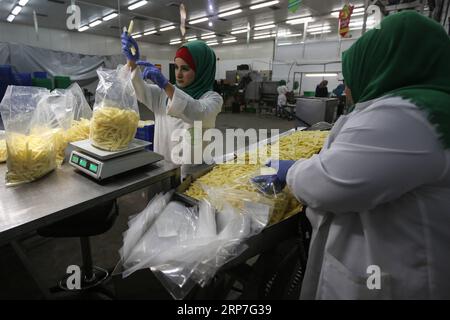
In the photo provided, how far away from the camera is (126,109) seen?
1.00 metres

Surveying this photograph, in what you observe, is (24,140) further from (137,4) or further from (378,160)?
(137,4)

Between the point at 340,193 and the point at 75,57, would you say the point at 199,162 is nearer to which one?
the point at 340,193

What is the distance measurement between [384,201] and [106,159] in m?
0.91

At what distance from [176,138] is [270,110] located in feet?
32.2

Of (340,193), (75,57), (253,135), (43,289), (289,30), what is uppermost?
(289,30)

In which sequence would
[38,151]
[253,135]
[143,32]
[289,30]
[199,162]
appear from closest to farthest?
[38,151]
[199,162]
[253,135]
[289,30]
[143,32]

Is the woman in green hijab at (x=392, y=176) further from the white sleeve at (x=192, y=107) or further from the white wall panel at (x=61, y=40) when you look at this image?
the white wall panel at (x=61, y=40)

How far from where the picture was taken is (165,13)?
7.93 metres

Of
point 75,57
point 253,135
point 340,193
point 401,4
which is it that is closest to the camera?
point 340,193

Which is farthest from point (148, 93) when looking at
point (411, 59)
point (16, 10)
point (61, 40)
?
point (61, 40)

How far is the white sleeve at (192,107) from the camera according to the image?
1284 millimetres

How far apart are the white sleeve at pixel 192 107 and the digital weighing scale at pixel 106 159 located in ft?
1.06
